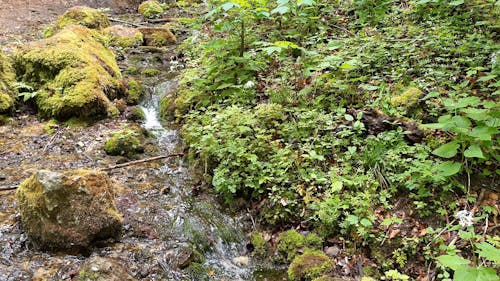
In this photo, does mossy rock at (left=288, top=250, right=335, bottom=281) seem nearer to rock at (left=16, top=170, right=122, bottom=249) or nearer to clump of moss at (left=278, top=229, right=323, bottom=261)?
clump of moss at (left=278, top=229, right=323, bottom=261)

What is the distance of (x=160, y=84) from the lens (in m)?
8.20

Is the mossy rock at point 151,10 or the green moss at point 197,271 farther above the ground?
the mossy rock at point 151,10

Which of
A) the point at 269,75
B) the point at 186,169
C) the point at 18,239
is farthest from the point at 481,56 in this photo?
the point at 18,239

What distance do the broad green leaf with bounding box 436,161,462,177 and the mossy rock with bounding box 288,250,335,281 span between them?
1.40m

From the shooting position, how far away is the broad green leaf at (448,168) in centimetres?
334

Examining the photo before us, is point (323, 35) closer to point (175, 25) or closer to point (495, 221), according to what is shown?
point (495, 221)

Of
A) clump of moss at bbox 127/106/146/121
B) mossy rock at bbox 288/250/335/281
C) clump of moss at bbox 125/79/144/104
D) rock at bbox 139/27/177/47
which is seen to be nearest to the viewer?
mossy rock at bbox 288/250/335/281

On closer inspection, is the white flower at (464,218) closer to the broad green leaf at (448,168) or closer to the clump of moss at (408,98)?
the broad green leaf at (448,168)

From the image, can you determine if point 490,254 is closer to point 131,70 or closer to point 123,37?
point 131,70

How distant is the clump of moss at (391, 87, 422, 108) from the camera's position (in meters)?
4.42

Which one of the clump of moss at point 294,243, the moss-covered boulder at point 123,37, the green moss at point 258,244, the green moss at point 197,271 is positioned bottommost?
the green moss at point 258,244

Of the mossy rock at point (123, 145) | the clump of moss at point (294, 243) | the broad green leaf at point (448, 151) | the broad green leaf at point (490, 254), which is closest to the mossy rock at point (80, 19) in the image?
the mossy rock at point (123, 145)

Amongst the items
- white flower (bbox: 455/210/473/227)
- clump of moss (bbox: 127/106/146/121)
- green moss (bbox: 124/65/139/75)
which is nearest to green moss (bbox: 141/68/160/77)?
green moss (bbox: 124/65/139/75)

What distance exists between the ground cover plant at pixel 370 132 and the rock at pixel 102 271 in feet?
5.27
